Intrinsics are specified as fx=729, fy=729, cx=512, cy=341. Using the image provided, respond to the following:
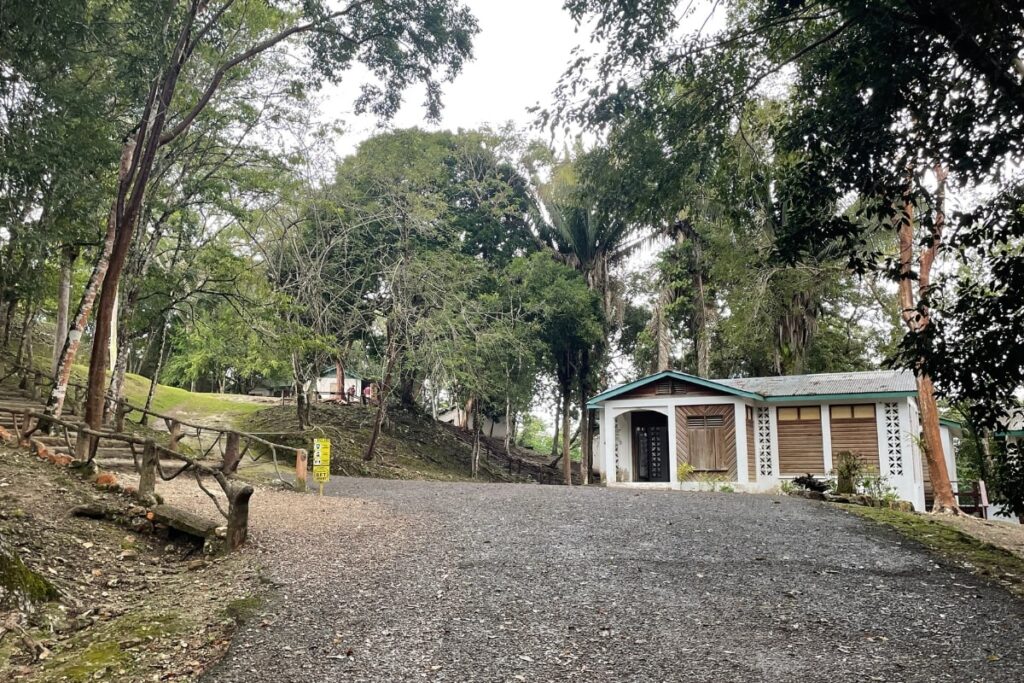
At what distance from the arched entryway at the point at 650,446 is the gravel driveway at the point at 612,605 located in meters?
12.9

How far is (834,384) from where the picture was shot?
18953 mm

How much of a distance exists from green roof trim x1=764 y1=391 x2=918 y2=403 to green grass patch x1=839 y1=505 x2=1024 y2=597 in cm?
762

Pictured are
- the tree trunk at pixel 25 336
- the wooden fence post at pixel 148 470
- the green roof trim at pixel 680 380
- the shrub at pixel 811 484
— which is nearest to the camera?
the wooden fence post at pixel 148 470

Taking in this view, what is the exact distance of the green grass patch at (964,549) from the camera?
6840 millimetres

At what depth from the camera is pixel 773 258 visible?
6.55 m

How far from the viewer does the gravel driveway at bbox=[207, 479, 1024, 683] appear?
4453mm

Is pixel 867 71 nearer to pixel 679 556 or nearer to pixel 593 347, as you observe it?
pixel 679 556

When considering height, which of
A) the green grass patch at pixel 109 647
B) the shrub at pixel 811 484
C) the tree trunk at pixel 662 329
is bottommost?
the green grass patch at pixel 109 647

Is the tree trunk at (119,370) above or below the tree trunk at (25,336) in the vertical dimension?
below

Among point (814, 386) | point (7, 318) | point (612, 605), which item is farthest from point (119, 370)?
point (814, 386)

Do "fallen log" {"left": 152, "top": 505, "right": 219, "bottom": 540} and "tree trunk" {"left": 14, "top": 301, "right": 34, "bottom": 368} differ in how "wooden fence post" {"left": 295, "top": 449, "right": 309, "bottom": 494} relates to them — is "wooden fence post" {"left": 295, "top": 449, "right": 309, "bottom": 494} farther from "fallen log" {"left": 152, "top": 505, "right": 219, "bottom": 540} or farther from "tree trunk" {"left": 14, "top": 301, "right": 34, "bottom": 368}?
"tree trunk" {"left": 14, "top": 301, "right": 34, "bottom": 368}

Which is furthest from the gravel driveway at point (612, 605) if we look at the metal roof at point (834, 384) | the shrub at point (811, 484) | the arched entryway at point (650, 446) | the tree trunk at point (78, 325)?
the arched entryway at point (650, 446)

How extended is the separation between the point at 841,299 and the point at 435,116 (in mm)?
19038

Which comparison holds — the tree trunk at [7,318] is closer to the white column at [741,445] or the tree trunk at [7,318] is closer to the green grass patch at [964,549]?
the white column at [741,445]
